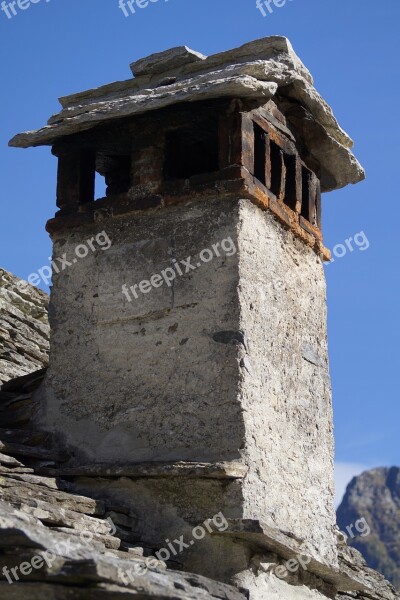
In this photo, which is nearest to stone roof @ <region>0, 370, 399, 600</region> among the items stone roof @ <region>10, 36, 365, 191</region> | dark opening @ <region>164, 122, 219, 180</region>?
dark opening @ <region>164, 122, 219, 180</region>

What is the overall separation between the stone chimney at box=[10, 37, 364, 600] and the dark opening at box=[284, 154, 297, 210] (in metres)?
0.02

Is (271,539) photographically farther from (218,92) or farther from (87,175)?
(87,175)

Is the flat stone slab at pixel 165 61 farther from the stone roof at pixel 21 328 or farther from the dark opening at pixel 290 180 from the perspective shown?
the stone roof at pixel 21 328

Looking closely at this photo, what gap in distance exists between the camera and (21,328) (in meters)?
10.5

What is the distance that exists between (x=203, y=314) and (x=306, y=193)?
1805 millimetres

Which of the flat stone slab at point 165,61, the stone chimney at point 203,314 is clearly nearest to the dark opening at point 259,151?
the stone chimney at point 203,314

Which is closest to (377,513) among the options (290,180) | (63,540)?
(290,180)

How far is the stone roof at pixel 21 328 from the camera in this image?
32.0 ft

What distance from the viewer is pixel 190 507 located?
7.14 metres

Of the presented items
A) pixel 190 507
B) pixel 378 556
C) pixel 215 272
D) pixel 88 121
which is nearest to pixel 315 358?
pixel 215 272
